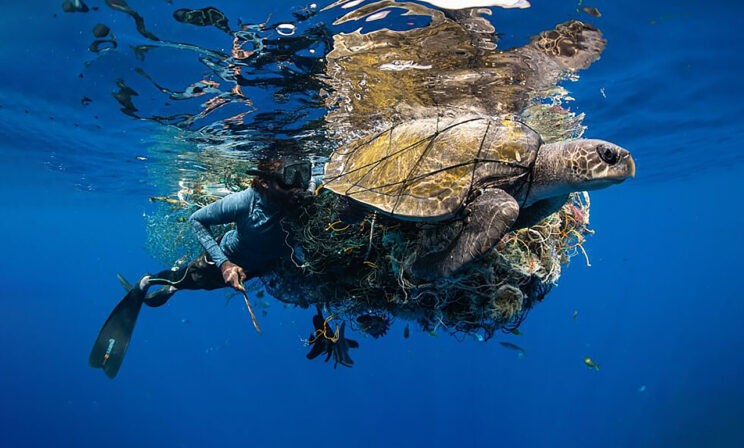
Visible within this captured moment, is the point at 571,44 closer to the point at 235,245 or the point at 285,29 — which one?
the point at 285,29

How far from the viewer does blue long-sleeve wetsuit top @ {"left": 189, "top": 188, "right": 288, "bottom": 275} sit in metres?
4.50

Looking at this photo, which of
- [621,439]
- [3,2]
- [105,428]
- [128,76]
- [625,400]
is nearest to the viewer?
[3,2]

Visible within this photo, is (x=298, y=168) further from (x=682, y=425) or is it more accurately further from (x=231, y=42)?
(x=682, y=425)

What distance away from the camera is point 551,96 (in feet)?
23.1

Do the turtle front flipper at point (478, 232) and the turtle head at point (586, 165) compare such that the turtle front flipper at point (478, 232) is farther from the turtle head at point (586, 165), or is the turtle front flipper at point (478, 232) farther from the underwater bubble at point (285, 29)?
the underwater bubble at point (285, 29)

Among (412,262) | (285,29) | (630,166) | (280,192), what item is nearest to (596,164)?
(630,166)

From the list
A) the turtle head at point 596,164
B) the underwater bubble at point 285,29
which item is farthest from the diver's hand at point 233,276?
the turtle head at point 596,164

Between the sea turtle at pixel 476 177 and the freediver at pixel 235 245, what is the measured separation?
2.68 ft

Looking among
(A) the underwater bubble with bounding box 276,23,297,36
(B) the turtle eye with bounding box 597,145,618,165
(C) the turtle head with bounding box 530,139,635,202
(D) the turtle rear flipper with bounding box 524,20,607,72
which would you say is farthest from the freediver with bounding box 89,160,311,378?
(D) the turtle rear flipper with bounding box 524,20,607,72

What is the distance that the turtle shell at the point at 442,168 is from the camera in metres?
2.85

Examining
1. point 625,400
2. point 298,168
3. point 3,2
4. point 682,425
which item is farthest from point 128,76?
point 625,400

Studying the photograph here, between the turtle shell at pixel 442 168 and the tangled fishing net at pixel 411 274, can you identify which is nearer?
the turtle shell at pixel 442 168

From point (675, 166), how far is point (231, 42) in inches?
1095

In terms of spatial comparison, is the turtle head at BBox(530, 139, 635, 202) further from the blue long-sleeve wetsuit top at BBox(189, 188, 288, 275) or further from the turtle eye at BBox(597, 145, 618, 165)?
the blue long-sleeve wetsuit top at BBox(189, 188, 288, 275)
